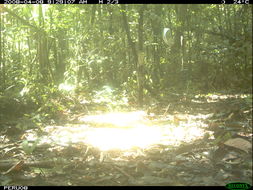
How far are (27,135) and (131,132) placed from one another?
1.58 meters

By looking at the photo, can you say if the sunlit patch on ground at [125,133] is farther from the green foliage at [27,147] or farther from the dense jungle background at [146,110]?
the green foliage at [27,147]

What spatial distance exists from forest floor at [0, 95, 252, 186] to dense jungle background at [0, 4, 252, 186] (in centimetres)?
1

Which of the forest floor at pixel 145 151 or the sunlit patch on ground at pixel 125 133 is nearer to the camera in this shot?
the forest floor at pixel 145 151

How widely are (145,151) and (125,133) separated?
2.93 feet

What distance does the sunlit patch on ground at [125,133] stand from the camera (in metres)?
3.84

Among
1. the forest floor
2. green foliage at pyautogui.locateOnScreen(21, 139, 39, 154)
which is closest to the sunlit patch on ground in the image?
the forest floor

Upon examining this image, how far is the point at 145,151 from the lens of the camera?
352cm

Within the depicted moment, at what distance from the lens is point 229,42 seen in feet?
11.6

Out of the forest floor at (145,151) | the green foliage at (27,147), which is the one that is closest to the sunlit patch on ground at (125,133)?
the forest floor at (145,151)

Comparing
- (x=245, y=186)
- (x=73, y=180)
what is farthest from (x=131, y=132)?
(x=245, y=186)

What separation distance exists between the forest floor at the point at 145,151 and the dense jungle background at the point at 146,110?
12mm

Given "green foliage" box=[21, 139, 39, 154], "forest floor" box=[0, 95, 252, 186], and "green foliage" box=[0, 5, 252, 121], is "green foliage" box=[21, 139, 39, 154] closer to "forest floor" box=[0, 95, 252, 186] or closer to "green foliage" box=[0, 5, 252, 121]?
"forest floor" box=[0, 95, 252, 186]

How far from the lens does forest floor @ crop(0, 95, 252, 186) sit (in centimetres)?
Result: 279

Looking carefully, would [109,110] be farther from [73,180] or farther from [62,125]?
[73,180]
